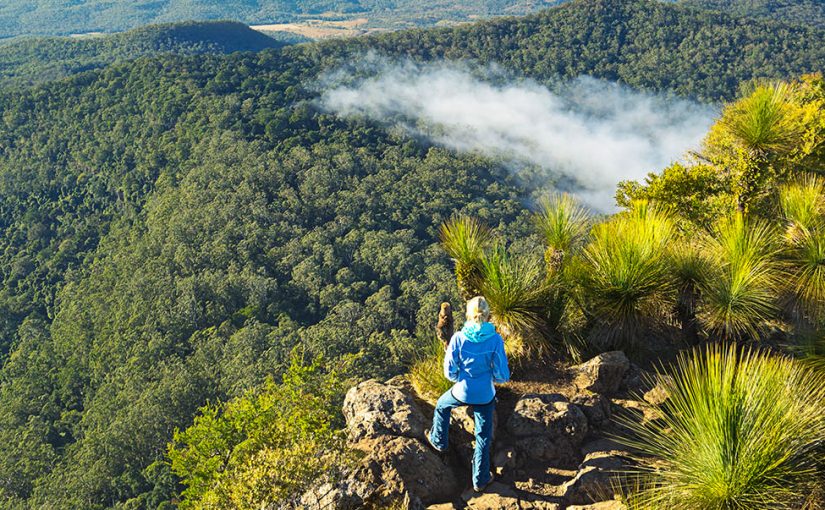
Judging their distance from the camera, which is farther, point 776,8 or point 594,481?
point 776,8

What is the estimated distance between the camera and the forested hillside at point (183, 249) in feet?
106

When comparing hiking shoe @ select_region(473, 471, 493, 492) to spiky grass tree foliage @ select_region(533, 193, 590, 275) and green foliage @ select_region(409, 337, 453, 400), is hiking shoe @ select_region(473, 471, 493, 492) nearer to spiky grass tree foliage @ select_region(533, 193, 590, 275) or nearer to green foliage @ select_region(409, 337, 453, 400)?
green foliage @ select_region(409, 337, 453, 400)

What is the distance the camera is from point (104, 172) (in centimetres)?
6291

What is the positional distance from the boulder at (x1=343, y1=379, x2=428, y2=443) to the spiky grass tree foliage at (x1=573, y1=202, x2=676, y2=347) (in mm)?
2348

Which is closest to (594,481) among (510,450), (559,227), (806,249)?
(510,450)

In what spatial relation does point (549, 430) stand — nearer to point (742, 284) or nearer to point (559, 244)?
point (559, 244)

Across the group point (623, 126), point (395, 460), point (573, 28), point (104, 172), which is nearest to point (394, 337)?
point (395, 460)

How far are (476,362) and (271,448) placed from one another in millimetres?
2321

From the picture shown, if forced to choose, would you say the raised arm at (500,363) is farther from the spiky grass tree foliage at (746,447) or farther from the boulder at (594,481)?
the spiky grass tree foliage at (746,447)

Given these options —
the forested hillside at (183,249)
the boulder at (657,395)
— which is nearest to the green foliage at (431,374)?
the boulder at (657,395)

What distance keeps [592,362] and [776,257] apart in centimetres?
238

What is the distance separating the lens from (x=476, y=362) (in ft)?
16.1

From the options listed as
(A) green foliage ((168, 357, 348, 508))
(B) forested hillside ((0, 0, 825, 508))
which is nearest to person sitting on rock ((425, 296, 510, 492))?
(A) green foliage ((168, 357, 348, 508))

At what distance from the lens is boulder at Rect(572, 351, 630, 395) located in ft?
19.6
